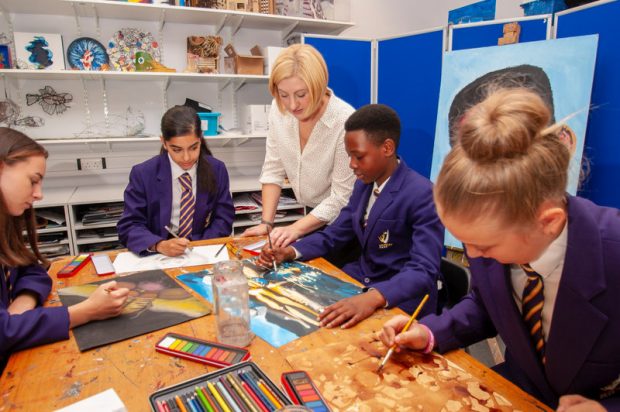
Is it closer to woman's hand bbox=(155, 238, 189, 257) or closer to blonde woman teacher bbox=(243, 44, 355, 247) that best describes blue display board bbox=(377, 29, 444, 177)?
blonde woman teacher bbox=(243, 44, 355, 247)

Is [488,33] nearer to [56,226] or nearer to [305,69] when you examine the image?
[305,69]

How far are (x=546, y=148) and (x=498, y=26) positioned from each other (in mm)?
2086

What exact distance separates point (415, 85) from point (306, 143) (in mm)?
1367

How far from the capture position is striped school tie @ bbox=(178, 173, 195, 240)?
1863 millimetres

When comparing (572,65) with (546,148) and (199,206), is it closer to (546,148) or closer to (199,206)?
(546,148)

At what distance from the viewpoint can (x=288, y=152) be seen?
202 cm

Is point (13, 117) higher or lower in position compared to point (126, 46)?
lower

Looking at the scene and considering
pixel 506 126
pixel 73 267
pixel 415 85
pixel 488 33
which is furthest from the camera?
pixel 415 85

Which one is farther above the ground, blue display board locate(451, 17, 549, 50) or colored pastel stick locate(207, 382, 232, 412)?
blue display board locate(451, 17, 549, 50)

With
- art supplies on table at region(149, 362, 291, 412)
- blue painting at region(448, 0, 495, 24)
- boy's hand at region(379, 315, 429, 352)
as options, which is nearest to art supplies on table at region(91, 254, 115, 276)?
art supplies on table at region(149, 362, 291, 412)

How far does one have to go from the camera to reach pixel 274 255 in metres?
1.38

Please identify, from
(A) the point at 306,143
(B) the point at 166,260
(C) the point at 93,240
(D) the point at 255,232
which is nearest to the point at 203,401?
(B) the point at 166,260

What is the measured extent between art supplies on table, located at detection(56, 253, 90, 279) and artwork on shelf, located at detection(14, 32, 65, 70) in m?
1.97

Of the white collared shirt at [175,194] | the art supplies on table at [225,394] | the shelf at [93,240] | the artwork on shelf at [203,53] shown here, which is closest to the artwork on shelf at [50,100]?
the artwork on shelf at [203,53]
